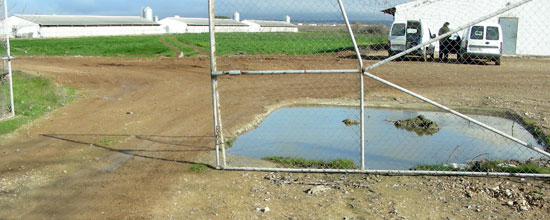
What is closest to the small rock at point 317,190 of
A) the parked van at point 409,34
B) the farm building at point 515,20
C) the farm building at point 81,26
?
the parked van at point 409,34

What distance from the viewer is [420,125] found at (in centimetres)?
1020

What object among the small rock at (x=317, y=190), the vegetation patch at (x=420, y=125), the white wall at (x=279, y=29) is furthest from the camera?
the vegetation patch at (x=420, y=125)

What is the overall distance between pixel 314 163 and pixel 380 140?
2.34m

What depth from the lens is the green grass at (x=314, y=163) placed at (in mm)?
7211

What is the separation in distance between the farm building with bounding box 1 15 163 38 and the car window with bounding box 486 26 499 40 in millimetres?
59755

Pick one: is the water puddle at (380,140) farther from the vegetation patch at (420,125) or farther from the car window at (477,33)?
the car window at (477,33)

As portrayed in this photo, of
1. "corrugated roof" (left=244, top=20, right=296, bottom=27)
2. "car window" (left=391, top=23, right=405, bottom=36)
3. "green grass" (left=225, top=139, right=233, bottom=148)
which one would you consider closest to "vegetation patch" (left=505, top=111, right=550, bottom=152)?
"corrugated roof" (left=244, top=20, right=296, bottom=27)

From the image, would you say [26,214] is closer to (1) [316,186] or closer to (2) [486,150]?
(1) [316,186]

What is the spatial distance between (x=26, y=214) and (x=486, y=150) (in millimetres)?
7290

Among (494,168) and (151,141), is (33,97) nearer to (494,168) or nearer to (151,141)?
(151,141)

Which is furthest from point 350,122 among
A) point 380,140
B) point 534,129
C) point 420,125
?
point 534,129

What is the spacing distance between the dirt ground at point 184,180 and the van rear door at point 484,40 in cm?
900

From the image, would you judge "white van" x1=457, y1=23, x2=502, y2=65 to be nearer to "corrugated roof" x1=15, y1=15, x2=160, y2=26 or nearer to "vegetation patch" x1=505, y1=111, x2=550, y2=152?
"vegetation patch" x1=505, y1=111, x2=550, y2=152

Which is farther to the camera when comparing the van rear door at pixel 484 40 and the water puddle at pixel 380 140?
the van rear door at pixel 484 40
